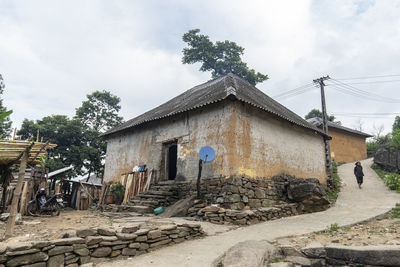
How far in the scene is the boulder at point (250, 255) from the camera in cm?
407

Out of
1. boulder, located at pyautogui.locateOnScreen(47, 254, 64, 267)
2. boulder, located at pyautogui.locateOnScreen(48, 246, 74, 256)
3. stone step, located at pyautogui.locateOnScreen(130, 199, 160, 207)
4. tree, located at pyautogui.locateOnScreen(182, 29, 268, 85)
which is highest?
tree, located at pyautogui.locateOnScreen(182, 29, 268, 85)

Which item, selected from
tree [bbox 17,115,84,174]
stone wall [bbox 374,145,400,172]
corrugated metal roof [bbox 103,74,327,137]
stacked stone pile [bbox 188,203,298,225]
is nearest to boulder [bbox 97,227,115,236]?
stacked stone pile [bbox 188,203,298,225]

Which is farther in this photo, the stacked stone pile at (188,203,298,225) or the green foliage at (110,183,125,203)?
the green foliage at (110,183,125,203)

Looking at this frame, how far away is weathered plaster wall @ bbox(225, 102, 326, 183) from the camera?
9.18 m

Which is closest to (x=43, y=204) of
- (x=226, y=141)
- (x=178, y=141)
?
(x=178, y=141)

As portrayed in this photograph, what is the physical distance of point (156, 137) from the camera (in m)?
12.0

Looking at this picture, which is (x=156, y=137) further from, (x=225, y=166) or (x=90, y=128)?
(x=90, y=128)

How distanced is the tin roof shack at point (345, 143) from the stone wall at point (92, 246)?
18.9 m

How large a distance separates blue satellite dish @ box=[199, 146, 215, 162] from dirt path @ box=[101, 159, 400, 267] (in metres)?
2.62

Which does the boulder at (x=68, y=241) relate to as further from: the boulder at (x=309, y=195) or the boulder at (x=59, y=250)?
the boulder at (x=309, y=195)

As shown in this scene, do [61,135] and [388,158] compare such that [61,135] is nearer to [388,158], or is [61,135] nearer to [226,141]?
[226,141]

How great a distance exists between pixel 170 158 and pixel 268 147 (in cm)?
464

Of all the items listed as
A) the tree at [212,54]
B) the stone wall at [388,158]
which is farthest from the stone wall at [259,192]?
the tree at [212,54]

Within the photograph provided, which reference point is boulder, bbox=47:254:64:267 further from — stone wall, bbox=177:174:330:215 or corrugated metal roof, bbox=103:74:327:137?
corrugated metal roof, bbox=103:74:327:137
